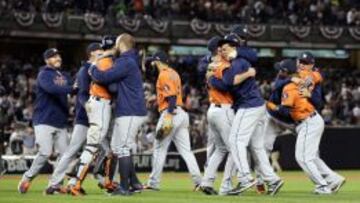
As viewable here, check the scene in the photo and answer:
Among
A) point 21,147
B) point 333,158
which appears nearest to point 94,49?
point 21,147

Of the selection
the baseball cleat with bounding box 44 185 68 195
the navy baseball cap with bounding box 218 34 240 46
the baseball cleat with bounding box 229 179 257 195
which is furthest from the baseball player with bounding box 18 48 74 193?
the baseball cleat with bounding box 229 179 257 195

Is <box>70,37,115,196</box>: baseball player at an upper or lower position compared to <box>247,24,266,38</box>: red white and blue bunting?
lower

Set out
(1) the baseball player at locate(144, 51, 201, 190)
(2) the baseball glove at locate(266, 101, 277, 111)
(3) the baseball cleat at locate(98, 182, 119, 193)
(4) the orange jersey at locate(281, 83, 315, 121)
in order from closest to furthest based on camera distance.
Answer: (3) the baseball cleat at locate(98, 182, 119, 193) < (4) the orange jersey at locate(281, 83, 315, 121) < (1) the baseball player at locate(144, 51, 201, 190) < (2) the baseball glove at locate(266, 101, 277, 111)

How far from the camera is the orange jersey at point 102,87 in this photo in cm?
1320

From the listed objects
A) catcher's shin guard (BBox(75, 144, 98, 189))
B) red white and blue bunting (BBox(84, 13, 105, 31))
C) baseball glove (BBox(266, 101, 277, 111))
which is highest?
red white and blue bunting (BBox(84, 13, 105, 31))

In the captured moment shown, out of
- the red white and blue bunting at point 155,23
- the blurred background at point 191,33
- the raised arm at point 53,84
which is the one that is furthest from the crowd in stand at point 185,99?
the raised arm at point 53,84

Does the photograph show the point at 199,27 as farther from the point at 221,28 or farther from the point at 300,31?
the point at 300,31

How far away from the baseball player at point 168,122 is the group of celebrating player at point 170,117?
0.02 m

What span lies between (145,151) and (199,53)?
15924 mm

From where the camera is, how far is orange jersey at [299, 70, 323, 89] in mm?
14756

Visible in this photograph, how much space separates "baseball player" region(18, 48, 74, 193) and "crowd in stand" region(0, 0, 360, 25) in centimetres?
2037

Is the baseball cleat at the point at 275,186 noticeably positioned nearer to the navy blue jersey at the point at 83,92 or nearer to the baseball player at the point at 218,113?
the baseball player at the point at 218,113

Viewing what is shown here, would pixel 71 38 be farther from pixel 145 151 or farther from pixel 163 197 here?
pixel 163 197

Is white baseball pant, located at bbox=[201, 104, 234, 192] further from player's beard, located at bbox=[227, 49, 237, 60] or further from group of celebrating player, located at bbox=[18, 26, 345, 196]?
player's beard, located at bbox=[227, 49, 237, 60]
